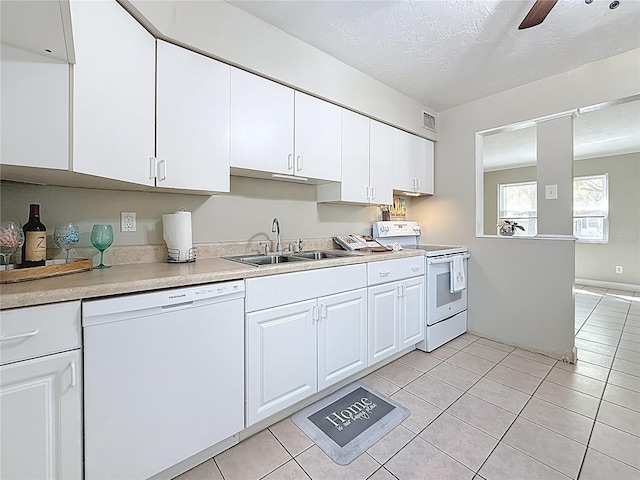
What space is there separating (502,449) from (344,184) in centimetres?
196

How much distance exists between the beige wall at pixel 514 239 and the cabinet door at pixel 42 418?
3.23 m

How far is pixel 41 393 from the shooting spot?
Result: 98 cm

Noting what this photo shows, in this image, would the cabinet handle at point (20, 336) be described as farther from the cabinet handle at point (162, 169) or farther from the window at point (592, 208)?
the window at point (592, 208)

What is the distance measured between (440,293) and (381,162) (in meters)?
1.37

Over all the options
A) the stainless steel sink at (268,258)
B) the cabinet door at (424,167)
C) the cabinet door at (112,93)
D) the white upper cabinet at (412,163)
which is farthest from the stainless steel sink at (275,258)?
→ the cabinet door at (424,167)

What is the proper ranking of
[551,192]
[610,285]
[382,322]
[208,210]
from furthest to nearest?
[610,285]
[551,192]
[382,322]
[208,210]

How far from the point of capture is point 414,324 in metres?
2.50

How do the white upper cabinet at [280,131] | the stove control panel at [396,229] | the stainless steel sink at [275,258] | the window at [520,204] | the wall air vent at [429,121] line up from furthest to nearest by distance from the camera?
the window at [520,204]
the wall air vent at [429,121]
the stove control panel at [396,229]
the stainless steel sink at [275,258]
the white upper cabinet at [280,131]

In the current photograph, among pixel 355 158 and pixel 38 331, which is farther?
pixel 355 158

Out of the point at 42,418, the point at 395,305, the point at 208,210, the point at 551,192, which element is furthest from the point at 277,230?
the point at 551,192

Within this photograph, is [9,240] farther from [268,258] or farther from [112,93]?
[268,258]

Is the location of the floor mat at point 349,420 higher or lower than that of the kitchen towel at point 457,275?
lower

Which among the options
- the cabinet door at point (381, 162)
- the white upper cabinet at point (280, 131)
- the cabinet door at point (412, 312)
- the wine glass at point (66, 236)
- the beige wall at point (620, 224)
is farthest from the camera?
the beige wall at point (620, 224)

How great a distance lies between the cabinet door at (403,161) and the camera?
287 cm
